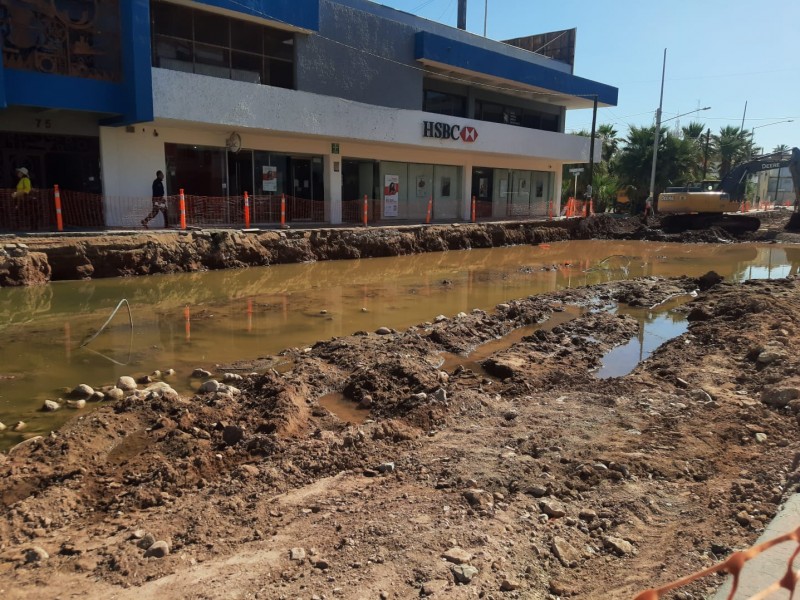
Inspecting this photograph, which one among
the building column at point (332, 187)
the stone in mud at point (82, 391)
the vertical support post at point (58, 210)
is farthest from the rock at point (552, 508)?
the building column at point (332, 187)

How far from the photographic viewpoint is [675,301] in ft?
50.3

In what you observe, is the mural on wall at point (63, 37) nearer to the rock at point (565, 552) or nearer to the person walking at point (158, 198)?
the person walking at point (158, 198)

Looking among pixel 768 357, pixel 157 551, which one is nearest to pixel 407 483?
pixel 157 551

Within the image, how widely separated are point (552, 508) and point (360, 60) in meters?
25.1

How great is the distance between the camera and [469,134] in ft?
101

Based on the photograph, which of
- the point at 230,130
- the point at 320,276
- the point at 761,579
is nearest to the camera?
the point at 761,579

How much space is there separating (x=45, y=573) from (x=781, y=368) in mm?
7929

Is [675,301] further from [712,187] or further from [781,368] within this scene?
[712,187]

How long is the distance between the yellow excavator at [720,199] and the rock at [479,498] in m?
33.5

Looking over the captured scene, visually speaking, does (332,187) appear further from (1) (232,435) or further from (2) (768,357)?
(1) (232,435)

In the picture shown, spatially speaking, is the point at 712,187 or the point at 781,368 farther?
the point at 712,187

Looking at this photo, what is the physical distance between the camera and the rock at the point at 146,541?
12.8ft

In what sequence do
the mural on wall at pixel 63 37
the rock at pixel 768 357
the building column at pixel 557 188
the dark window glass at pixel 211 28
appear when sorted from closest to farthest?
1. the rock at pixel 768 357
2. the mural on wall at pixel 63 37
3. the dark window glass at pixel 211 28
4. the building column at pixel 557 188

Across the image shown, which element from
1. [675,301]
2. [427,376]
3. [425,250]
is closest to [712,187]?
[425,250]
